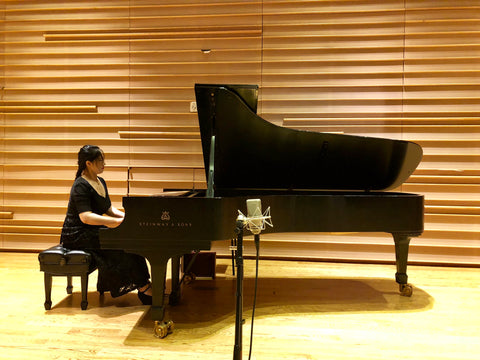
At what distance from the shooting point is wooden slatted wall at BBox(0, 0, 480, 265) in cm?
365

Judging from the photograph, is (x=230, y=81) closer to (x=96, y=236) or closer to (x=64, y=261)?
(x=96, y=236)

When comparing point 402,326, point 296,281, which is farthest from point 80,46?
point 402,326

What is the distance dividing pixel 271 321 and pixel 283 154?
3.86ft

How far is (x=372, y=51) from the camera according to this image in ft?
12.3

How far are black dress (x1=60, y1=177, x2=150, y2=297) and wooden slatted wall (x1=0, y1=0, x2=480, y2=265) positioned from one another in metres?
1.38

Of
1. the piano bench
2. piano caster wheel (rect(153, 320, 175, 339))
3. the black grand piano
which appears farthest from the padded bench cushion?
piano caster wheel (rect(153, 320, 175, 339))

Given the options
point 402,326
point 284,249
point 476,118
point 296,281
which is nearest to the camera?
point 402,326

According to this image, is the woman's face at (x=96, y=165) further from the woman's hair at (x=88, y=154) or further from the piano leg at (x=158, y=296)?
the piano leg at (x=158, y=296)

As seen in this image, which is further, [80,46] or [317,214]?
[80,46]

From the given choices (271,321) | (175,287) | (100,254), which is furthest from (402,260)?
(100,254)

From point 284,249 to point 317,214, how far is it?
1.53 metres

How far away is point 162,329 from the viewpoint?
1.94m

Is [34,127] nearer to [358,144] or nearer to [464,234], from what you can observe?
[358,144]

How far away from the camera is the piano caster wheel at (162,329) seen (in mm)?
1943
